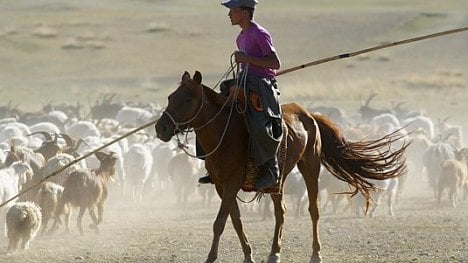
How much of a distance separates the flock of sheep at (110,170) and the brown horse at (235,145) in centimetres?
181

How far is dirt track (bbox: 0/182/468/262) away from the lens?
1461 cm

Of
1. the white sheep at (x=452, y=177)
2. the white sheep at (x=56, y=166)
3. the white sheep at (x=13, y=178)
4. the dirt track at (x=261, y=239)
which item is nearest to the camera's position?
the dirt track at (x=261, y=239)

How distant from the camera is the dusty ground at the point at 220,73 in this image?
15.9 meters

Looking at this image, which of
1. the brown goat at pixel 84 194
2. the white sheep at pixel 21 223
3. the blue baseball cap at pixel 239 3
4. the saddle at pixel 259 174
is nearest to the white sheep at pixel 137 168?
the brown goat at pixel 84 194

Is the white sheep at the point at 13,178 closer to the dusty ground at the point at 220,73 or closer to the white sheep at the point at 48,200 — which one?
the white sheep at the point at 48,200

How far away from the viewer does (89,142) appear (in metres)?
24.5

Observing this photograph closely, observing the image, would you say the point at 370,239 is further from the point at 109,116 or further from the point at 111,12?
the point at 111,12

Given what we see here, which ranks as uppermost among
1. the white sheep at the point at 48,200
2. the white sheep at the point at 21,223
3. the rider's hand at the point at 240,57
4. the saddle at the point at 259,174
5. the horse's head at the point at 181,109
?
the rider's hand at the point at 240,57

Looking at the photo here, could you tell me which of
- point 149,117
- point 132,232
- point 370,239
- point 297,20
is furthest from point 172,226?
point 297,20

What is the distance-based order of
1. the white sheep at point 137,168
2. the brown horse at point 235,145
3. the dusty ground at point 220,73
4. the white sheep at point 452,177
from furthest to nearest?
1. the white sheep at point 137,168
2. the white sheep at point 452,177
3. the dusty ground at point 220,73
4. the brown horse at point 235,145

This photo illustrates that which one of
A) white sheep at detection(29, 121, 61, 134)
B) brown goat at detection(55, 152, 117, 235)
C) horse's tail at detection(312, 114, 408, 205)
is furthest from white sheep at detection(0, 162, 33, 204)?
white sheep at detection(29, 121, 61, 134)

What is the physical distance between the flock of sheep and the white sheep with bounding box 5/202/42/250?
0.04ft

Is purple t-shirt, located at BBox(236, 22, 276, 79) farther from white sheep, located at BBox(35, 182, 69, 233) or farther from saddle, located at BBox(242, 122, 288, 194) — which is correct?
white sheep, located at BBox(35, 182, 69, 233)

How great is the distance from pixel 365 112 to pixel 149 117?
23.5 feet
